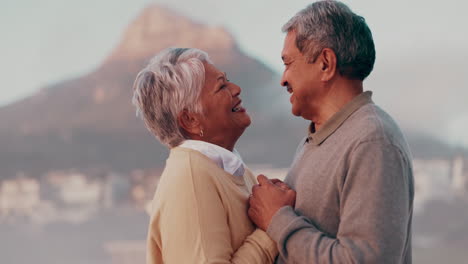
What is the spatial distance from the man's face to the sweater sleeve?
0.22 meters

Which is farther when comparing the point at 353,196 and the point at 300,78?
the point at 300,78

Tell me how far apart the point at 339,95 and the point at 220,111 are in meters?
0.32

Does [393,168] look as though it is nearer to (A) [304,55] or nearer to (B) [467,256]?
(A) [304,55]

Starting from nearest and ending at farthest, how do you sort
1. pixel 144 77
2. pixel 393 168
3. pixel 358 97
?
1. pixel 393 168
2. pixel 358 97
3. pixel 144 77

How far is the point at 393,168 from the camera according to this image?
114cm

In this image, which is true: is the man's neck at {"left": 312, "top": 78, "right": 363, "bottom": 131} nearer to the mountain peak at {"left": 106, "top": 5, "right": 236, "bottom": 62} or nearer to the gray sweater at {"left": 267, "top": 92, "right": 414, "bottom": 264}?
the gray sweater at {"left": 267, "top": 92, "right": 414, "bottom": 264}

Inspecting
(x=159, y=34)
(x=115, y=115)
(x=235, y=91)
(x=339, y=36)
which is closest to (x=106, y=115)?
(x=115, y=115)

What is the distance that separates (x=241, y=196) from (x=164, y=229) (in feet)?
0.70

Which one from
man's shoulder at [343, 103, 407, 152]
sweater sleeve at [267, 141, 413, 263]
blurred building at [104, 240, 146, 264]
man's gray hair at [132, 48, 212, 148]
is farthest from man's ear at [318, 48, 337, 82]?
blurred building at [104, 240, 146, 264]

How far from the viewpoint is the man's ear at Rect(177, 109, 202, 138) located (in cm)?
145

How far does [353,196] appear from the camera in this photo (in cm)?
116

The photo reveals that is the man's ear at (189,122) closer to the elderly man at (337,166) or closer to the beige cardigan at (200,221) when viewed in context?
the beige cardigan at (200,221)

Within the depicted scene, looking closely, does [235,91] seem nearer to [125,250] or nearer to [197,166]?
[197,166]

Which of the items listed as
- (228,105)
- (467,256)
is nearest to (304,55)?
(228,105)
